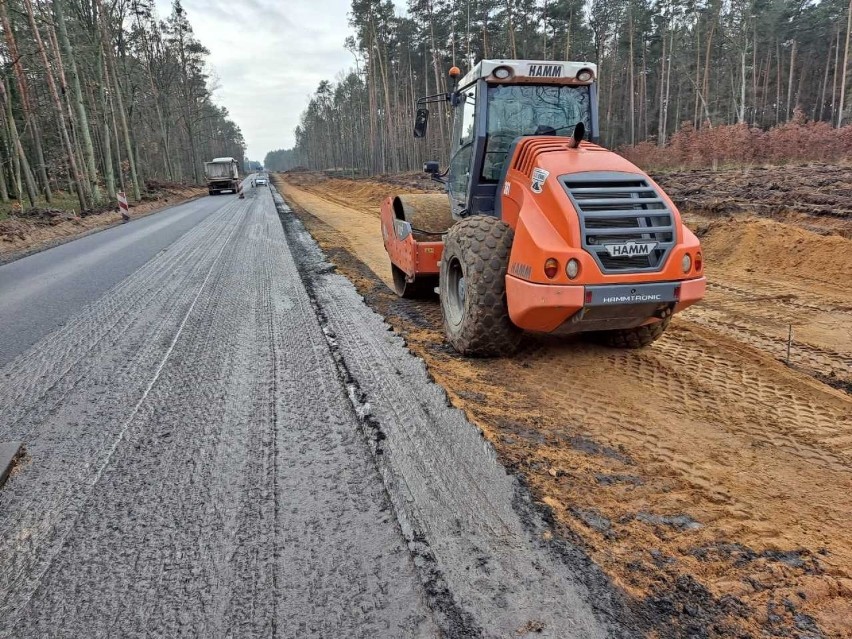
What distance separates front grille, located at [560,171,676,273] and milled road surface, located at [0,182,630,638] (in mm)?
1673

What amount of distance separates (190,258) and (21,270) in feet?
9.77

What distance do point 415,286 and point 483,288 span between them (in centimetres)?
260

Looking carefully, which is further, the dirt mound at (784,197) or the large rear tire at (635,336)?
the dirt mound at (784,197)

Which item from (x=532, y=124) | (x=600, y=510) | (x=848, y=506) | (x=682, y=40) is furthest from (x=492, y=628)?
(x=682, y=40)

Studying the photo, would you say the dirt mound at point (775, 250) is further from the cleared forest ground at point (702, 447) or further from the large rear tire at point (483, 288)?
the large rear tire at point (483, 288)

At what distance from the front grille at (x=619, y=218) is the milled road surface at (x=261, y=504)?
1673 millimetres

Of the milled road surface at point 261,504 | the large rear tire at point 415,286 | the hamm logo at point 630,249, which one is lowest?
the milled road surface at point 261,504

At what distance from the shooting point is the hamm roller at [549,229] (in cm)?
393

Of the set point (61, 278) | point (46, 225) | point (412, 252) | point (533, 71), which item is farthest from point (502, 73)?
point (46, 225)

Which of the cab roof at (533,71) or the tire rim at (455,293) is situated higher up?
the cab roof at (533,71)

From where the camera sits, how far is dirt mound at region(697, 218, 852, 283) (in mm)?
7605

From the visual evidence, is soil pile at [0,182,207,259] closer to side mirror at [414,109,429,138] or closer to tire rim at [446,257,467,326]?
side mirror at [414,109,429,138]

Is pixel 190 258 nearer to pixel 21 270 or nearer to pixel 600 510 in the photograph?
pixel 21 270

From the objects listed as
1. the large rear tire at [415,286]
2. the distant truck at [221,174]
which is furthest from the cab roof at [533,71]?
the distant truck at [221,174]
